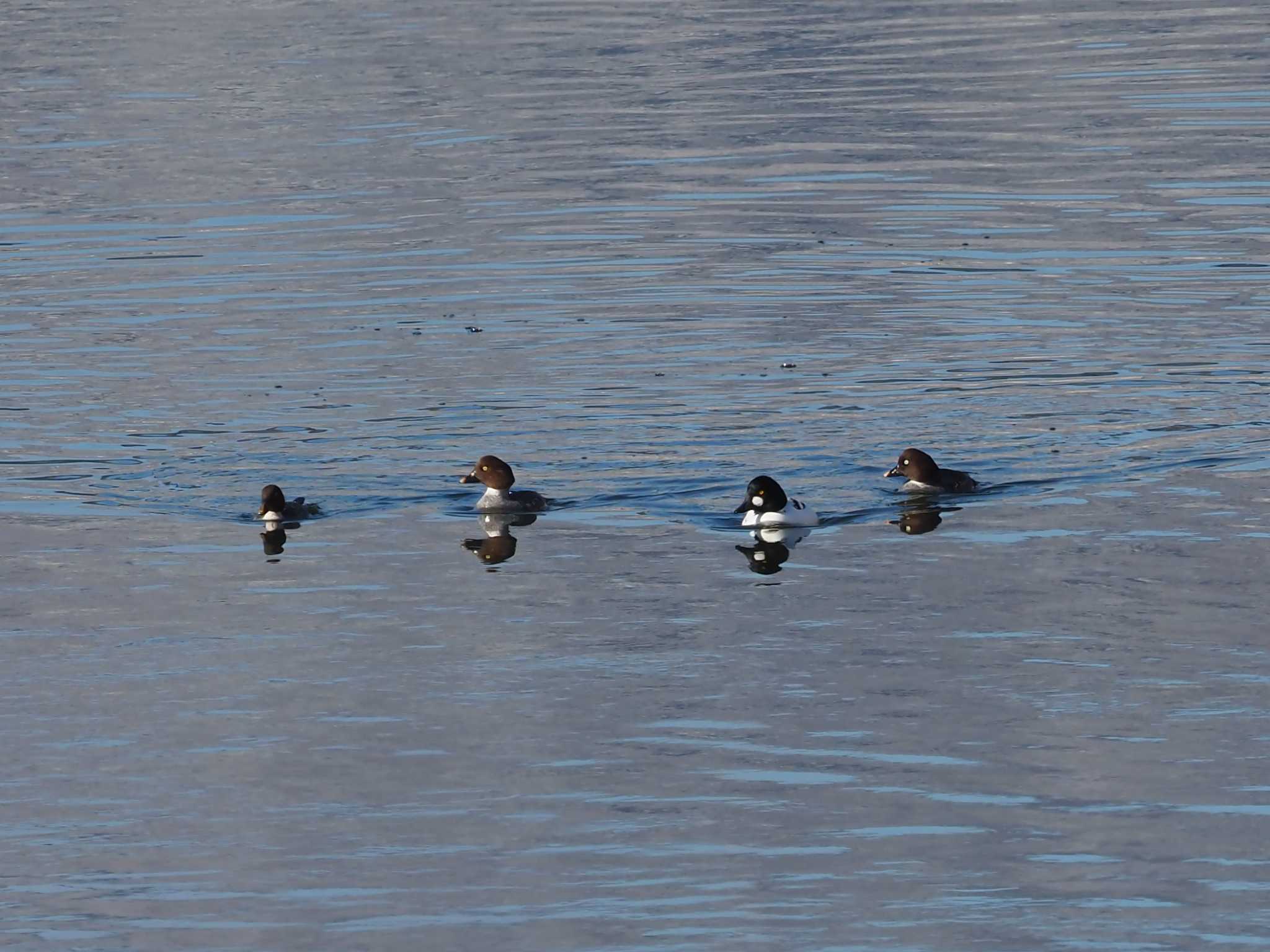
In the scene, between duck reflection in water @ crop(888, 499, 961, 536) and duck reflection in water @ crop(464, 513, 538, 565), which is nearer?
duck reflection in water @ crop(464, 513, 538, 565)

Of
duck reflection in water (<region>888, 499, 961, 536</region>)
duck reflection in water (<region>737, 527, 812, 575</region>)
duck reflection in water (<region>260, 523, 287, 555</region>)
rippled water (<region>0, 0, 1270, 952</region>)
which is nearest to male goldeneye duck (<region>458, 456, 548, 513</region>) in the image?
rippled water (<region>0, 0, 1270, 952</region>)

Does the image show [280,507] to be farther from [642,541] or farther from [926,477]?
[926,477]

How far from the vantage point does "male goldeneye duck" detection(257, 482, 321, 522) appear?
19.8 meters

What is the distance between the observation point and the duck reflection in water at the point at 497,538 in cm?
1927

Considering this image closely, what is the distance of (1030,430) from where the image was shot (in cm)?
2242

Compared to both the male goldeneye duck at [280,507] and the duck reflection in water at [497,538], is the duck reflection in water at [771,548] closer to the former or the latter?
the duck reflection in water at [497,538]

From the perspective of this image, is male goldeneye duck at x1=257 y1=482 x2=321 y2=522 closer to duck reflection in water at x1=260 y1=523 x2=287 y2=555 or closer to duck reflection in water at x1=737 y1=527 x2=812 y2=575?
duck reflection in water at x1=260 y1=523 x2=287 y2=555

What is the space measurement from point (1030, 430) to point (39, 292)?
14803 mm

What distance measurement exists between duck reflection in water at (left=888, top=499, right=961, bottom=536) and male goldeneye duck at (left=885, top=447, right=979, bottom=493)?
0.13 m

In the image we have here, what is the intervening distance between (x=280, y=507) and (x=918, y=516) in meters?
5.62

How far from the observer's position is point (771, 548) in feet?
62.3

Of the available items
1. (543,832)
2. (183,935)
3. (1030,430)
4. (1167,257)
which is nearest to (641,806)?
(543,832)

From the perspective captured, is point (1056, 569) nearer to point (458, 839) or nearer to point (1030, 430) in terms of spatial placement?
point (1030, 430)

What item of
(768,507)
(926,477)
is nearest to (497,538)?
(768,507)
